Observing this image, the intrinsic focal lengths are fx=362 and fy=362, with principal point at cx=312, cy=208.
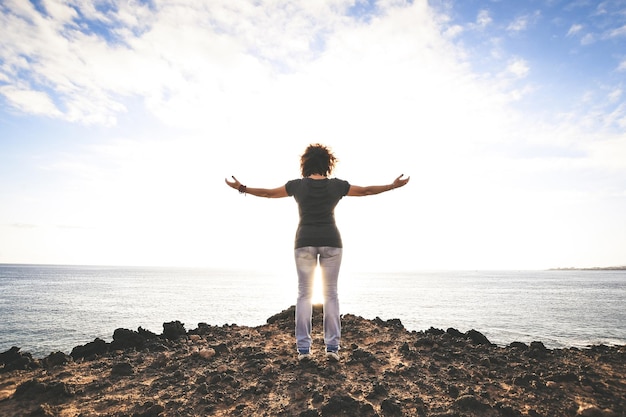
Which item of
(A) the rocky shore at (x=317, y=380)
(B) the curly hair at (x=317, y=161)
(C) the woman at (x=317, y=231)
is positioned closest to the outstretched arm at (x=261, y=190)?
(C) the woman at (x=317, y=231)

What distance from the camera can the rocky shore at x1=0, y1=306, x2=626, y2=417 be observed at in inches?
167

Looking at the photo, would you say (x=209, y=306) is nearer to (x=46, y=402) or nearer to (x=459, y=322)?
(x=459, y=322)

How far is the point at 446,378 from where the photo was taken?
517 centimetres

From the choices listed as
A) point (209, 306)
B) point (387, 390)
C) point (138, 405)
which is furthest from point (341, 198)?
point (209, 306)

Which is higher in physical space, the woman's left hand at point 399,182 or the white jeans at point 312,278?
the woman's left hand at point 399,182

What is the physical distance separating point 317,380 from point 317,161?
318cm

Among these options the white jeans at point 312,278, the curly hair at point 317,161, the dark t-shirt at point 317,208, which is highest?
the curly hair at point 317,161

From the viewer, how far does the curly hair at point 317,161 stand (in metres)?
5.64

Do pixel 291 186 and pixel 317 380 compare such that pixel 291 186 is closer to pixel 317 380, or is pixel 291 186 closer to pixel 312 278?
pixel 312 278

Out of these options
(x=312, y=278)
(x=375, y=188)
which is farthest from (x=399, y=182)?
(x=312, y=278)

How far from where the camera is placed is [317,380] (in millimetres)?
5012

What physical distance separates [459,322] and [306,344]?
45.7m

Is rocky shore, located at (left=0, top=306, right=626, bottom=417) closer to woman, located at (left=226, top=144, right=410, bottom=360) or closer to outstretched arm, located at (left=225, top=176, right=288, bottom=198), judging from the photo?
woman, located at (left=226, top=144, right=410, bottom=360)

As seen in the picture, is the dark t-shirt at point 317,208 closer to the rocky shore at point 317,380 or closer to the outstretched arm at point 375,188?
the outstretched arm at point 375,188
